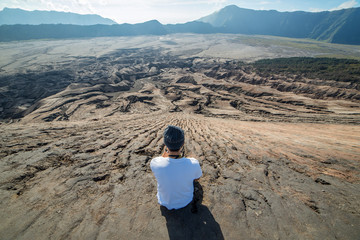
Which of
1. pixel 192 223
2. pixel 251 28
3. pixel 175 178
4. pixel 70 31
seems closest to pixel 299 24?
pixel 251 28

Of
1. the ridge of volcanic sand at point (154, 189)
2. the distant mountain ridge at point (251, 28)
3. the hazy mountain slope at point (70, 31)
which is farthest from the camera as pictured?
the distant mountain ridge at point (251, 28)

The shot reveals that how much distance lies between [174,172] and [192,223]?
0.73 meters

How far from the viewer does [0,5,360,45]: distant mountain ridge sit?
93.8 meters

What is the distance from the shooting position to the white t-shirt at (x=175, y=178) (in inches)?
80.8

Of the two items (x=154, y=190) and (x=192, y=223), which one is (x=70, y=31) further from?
Answer: (x=192, y=223)

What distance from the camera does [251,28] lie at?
147 m

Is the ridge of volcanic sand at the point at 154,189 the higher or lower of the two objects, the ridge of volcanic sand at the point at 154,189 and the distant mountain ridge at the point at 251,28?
the lower

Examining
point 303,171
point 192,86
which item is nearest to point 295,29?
point 192,86

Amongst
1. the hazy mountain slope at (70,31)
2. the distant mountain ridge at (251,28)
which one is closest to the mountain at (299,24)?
the distant mountain ridge at (251,28)

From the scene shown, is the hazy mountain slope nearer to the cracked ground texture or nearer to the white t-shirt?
the cracked ground texture

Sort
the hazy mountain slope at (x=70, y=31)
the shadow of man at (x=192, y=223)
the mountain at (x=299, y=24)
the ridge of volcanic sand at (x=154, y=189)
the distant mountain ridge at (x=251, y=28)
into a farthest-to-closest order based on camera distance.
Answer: the mountain at (x=299, y=24) → the distant mountain ridge at (x=251, y=28) → the hazy mountain slope at (x=70, y=31) → the ridge of volcanic sand at (x=154, y=189) → the shadow of man at (x=192, y=223)

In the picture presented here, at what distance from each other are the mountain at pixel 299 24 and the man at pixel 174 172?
138015 millimetres

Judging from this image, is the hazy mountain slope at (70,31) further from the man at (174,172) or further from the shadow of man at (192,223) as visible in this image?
the shadow of man at (192,223)

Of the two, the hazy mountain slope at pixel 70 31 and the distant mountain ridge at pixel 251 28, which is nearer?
the hazy mountain slope at pixel 70 31
